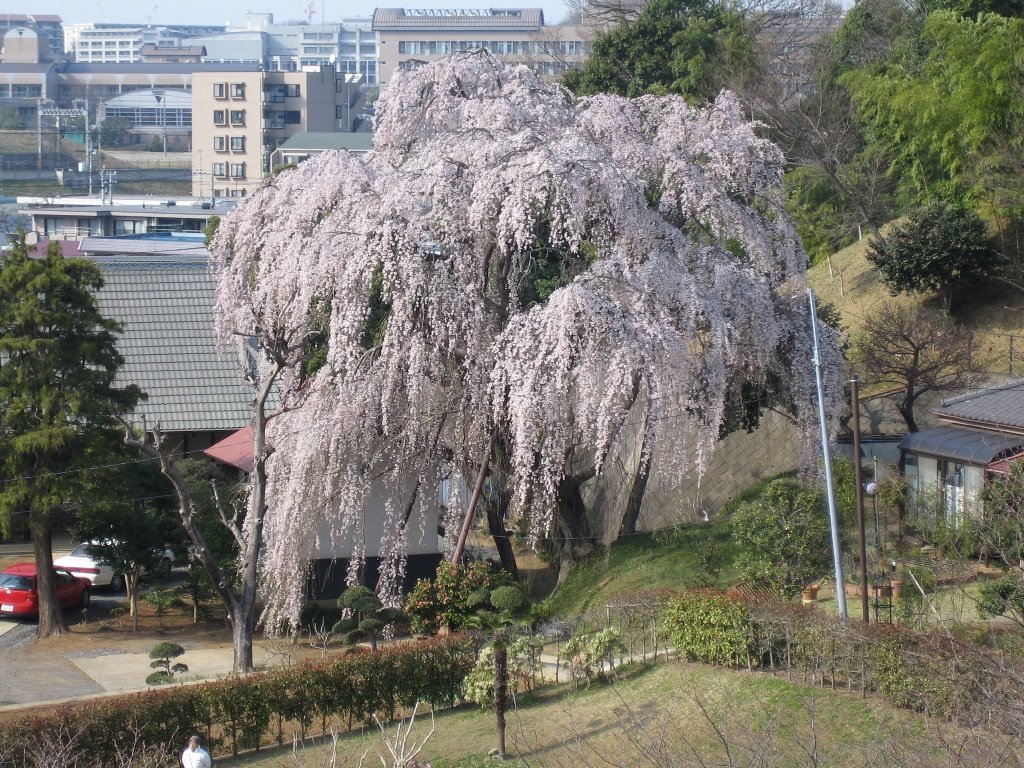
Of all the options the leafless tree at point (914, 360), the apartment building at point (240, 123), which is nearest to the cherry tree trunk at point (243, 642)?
the leafless tree at point (914, 360)

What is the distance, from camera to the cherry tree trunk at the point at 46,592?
18172mm

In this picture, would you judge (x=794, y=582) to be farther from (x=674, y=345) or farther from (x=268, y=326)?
(x=268, y=326)

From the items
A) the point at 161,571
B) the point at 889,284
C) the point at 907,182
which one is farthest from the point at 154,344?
the point at 907,182

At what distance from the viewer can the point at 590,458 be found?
59.2ft

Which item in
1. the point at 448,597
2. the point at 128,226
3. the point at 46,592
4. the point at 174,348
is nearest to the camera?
the point at 448,597

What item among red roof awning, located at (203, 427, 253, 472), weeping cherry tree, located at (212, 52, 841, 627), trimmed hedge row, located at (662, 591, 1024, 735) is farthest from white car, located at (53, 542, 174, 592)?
trimmed hedge row, located at (662, 591, 1024, 735)

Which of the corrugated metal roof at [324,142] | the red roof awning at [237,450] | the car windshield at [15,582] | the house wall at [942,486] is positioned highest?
the corrugated metal roof at [324,142]

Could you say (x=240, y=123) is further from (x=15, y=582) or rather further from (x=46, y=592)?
(x=46, y=592)

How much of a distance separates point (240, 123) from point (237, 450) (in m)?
50.3

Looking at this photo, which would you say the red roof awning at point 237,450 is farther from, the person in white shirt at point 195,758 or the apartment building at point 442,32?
the apartment building at point 442,32

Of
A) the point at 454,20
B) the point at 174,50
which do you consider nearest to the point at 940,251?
the point at 454,20

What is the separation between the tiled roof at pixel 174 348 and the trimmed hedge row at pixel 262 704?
11.0 metres

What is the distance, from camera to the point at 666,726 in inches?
449

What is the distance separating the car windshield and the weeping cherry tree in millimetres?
4574
